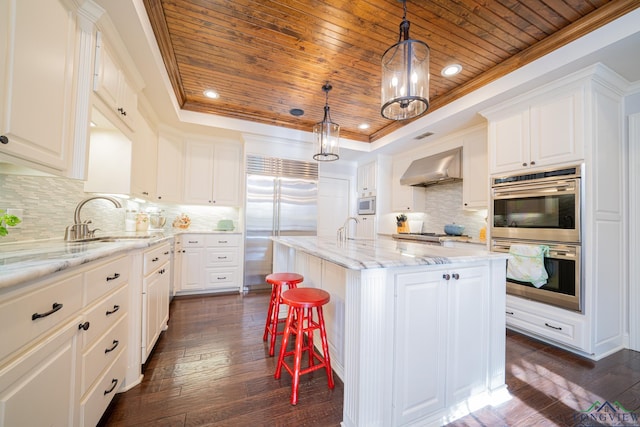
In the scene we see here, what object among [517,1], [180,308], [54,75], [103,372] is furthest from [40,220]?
[517,1]

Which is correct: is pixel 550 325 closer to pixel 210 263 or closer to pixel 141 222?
pixel 210 263

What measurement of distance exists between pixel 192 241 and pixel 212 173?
120cm

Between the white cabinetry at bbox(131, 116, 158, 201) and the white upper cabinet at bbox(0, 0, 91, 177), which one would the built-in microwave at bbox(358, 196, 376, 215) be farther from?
the white upper cabinet at bbox(0, 0, 91, 177)

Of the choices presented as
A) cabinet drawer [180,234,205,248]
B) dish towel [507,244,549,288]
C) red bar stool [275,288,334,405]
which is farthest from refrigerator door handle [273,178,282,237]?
dish towel [507,244,549,288]

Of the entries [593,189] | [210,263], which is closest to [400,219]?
[593,189]

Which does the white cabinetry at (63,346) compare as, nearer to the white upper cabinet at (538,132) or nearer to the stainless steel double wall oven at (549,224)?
the stainless steel double wall oven at (549,224)

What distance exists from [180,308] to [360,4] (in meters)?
3.73

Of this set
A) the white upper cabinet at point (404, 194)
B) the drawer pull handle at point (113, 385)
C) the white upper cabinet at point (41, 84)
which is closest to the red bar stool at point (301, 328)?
the drawer pull handle at point (113, 385)

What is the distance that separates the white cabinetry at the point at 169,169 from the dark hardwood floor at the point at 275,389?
2250 mm

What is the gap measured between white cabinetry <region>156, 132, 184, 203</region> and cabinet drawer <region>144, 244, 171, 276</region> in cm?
184

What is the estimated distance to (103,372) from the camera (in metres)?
1.28

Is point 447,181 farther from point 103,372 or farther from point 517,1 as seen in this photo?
point 103,372

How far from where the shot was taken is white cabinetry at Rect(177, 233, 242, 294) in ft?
11.9

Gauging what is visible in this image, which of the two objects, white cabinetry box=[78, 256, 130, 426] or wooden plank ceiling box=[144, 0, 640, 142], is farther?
wooden plank ceiling box=[144, 0, 640, 142]
